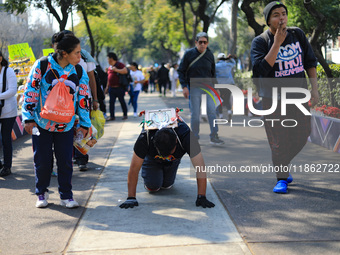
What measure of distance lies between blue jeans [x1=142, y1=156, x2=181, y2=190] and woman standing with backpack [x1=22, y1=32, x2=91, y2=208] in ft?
2.54

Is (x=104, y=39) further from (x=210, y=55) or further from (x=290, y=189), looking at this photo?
(x=290, y=189)

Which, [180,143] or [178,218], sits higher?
[180,143]

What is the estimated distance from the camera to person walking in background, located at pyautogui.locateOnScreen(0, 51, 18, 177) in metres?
6.45

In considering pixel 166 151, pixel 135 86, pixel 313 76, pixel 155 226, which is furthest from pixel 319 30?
pixel 155 226

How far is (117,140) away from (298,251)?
6446mm

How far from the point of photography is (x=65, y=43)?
4637 millimetres

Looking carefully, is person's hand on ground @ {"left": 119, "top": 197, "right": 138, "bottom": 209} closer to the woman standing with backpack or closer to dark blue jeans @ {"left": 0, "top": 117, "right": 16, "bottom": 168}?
the woman standing with backpack

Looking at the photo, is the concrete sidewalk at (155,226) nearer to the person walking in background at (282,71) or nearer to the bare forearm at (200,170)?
the bare forearm at (200,170)

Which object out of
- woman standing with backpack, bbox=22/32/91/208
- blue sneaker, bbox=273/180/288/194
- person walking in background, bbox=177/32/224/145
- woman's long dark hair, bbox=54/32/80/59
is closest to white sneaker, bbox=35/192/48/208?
woman standing with backpack, bbox=22/32/91/208

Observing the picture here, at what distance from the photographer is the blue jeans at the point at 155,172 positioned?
202 inches

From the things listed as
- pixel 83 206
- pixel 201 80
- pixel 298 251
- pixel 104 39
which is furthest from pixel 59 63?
pixel 104 39

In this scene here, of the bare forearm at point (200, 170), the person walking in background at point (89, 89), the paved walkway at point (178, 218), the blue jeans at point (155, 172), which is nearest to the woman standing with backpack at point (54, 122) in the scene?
the paved walkway at point (178, 218)

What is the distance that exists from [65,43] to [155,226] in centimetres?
200

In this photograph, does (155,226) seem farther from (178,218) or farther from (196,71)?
(196,71)
